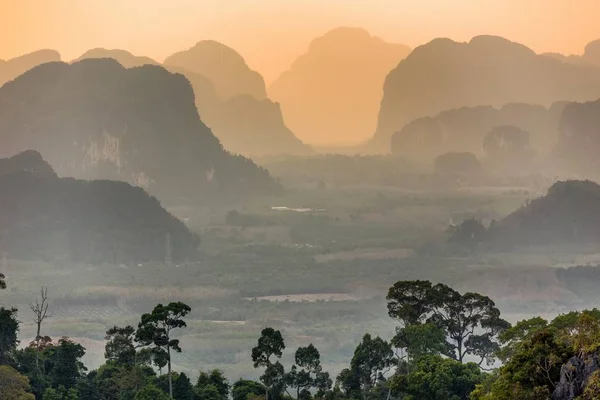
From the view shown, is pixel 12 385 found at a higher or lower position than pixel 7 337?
lower

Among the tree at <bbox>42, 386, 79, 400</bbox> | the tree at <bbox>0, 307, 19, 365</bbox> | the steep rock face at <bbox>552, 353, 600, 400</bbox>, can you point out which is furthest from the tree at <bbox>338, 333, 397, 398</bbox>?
the steep rock face at <bbox>552, 353, 600, 400</bbox>

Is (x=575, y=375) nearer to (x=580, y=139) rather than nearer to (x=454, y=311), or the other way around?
(x=454, y=311)

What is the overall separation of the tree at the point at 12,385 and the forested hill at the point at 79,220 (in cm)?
8107

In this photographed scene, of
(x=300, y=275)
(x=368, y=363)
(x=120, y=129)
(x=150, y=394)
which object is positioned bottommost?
(x=150, y=394)

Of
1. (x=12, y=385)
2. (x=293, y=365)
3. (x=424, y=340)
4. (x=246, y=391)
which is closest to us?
(x=12, y=385)

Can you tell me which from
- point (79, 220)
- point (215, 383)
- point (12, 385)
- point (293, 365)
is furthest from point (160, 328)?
point (79, 220)

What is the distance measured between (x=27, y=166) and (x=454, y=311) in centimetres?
9852

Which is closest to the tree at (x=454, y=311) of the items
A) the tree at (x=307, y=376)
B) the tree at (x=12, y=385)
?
the tree at (x=307, y=376)

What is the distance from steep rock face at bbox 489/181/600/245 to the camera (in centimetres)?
13275

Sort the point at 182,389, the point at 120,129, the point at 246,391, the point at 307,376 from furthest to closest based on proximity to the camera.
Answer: the point at 120,129
the point at 246,391
the point at 307,376
the point at 182,389

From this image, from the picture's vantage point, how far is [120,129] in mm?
168750

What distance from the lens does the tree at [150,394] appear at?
50.5 metres

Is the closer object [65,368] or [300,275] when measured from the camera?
[65,368]

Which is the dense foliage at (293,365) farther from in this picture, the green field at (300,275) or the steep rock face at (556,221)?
the steep rock face at (556,221)
